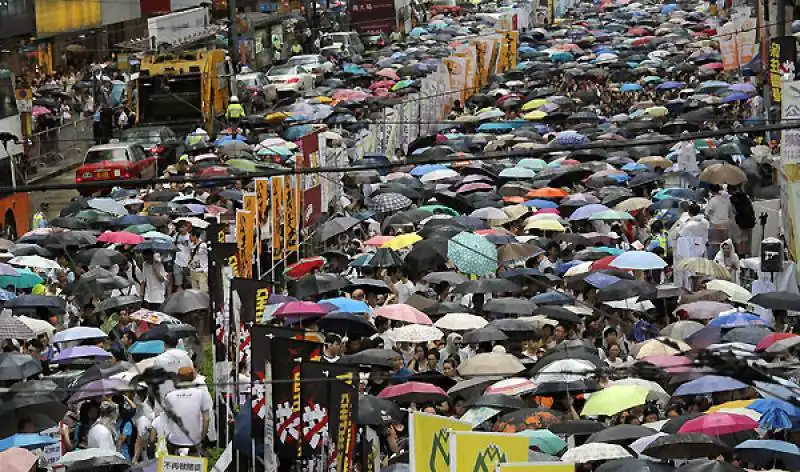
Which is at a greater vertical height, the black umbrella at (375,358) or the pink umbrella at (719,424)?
the pink umbrella at (719,424)

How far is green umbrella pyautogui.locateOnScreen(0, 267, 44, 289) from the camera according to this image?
20469 mm

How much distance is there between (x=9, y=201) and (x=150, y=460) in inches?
643

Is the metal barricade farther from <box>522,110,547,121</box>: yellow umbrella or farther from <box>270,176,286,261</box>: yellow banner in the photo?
<box>270,176,286,261</box>: yellow banner

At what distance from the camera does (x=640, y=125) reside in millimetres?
32281

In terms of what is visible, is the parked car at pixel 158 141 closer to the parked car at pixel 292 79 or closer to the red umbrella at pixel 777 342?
the parked car at pixel 292 79

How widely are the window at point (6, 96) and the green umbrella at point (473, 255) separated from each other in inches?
581

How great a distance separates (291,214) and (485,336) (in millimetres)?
6587

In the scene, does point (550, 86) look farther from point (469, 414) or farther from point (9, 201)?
point (469, 414)

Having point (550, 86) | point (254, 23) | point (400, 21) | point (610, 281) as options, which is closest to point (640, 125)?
point (550, 86)

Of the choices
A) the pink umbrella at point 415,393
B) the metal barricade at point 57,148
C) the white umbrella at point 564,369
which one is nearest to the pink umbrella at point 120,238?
the pink umbrella at point 415,393

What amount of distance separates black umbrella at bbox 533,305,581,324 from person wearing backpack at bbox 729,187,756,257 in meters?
6.47

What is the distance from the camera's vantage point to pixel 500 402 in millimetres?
13938

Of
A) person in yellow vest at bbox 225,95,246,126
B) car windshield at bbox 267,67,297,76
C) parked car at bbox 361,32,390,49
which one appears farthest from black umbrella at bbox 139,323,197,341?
parked car at bbox 361,32,390,49

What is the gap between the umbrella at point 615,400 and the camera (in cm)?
1384
